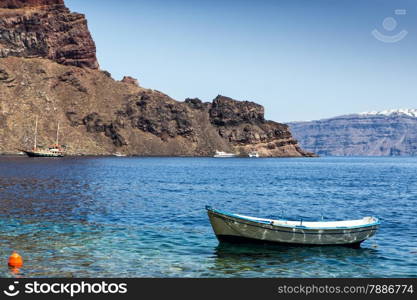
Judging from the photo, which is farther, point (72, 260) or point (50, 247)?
point (50, 247)

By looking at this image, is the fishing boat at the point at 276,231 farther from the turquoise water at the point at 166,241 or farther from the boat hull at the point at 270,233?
the turquoise water at the point at 166,241

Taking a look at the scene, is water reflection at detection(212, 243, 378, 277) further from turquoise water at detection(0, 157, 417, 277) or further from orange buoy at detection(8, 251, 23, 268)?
orange buoy at detection(8, 251, 23, 268)

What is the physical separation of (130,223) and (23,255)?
14.8m

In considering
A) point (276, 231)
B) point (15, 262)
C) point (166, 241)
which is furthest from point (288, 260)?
point (15, 262)

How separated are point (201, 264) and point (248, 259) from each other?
316 centimetres

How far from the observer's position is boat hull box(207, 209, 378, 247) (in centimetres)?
3116

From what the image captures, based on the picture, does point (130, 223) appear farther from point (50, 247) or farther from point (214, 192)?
point (214, 192)

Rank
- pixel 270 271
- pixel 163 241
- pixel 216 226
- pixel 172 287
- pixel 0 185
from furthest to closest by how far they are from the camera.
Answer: pixel 0 185, pixel 163 241, pixel 216 226, pixel 270 271, pixel 172 287

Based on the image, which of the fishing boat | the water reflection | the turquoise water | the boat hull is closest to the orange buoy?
the turquoise water

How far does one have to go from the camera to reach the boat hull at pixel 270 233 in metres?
31.2

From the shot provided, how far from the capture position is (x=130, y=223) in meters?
42.5

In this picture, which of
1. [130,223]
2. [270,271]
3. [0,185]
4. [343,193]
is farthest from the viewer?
[343,193]

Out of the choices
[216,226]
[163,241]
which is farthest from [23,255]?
[216,226]

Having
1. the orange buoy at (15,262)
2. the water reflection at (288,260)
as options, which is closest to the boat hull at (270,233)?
the water reflection at (288,260)
